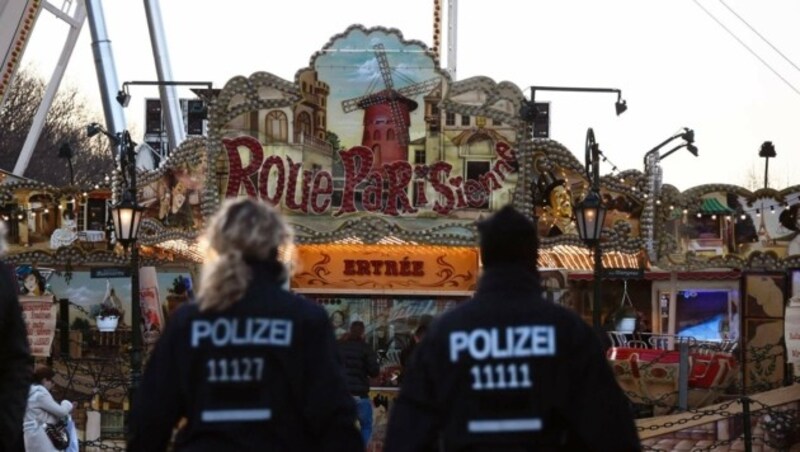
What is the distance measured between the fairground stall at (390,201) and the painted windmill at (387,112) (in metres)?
0.02

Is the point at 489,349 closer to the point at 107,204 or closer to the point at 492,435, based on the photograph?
the point at 492,435

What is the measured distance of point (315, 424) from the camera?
5.86 metres

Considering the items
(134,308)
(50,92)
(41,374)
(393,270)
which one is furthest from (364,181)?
(50,92)

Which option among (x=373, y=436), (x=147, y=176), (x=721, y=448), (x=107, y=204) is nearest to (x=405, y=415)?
(x=721, y=448)

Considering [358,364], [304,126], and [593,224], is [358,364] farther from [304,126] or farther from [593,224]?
[304,126]

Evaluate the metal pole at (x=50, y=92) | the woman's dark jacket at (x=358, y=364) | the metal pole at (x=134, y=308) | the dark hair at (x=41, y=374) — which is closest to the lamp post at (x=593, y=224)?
the woman's dark jacket at (x=358, y=364)

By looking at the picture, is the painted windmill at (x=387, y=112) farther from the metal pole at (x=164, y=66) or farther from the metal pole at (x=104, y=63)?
the metal pole at (x=164, y=66)

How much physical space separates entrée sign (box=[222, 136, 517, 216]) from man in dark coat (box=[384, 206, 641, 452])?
16896 mm

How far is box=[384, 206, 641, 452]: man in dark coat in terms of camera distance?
5746mm

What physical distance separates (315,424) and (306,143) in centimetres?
1704

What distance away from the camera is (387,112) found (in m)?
22.5

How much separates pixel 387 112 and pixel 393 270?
2.74 m

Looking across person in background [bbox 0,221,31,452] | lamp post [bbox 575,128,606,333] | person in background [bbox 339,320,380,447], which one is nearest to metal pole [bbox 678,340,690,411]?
lamp post [bbox 575,128,606,333]

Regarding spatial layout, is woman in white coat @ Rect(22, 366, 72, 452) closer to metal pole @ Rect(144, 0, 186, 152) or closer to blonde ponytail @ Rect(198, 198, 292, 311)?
blonde ponytail @ Rect(198, 198, 292, 311)
